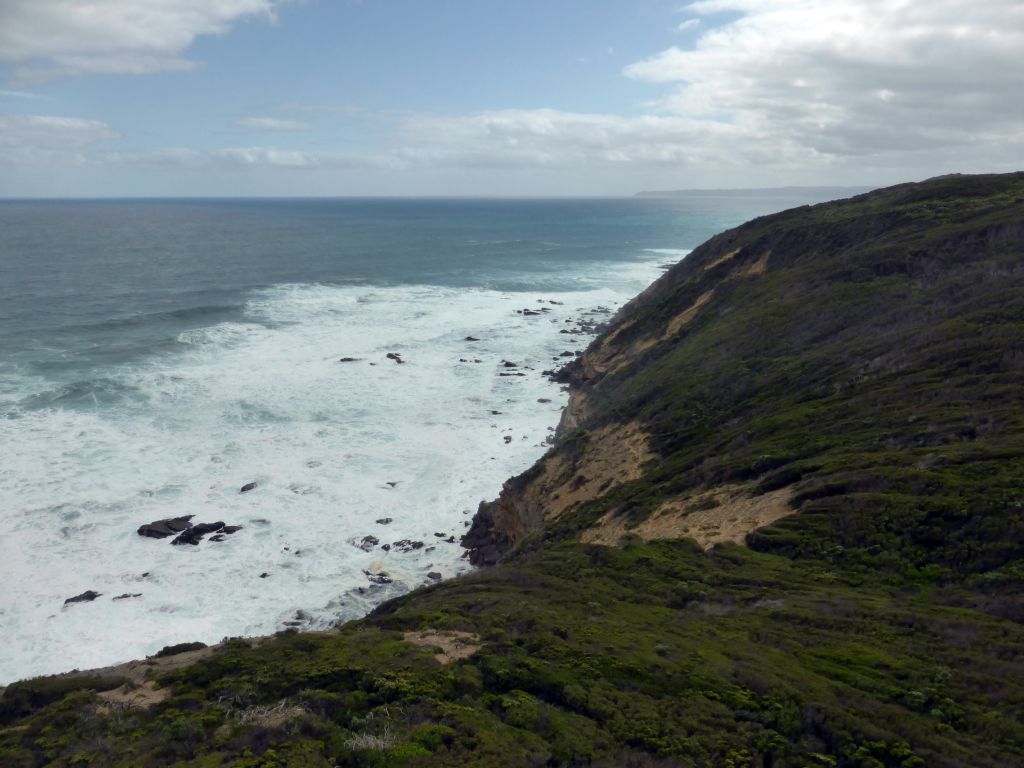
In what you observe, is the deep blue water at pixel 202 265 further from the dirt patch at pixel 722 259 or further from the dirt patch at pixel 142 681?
the dirt patch at pixel 142 681

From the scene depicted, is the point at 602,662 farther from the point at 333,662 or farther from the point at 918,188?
the point at 918,188

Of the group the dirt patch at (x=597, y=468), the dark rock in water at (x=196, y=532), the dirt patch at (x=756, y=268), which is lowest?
the dark rock in water at (x=196, y=532)

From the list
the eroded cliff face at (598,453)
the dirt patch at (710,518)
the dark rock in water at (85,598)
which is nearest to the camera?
the dirt patch at (710,518)

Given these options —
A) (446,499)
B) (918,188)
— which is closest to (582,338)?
(918,188)

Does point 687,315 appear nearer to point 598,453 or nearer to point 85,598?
point 598,453

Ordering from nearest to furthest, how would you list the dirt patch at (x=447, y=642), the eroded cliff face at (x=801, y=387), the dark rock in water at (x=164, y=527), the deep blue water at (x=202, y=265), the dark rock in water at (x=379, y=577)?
the dirt patch at (x=447, y=642) → the eroded cliff face at (x=801, y=387) → the dark rock in water at (x=379, y=577) → the dark rock in water at (x=164, y=527) → the deep blue water at (x=202, y=265)

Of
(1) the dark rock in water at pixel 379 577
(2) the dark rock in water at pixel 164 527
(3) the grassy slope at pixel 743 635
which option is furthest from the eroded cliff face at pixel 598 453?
(2) the dark rock in water at pixel 164 527

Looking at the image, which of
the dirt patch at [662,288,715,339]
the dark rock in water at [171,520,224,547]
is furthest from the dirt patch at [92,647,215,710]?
the dirt patch at [662,288,715,339]

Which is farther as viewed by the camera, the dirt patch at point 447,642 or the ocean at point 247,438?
the ocean at point 247,438
